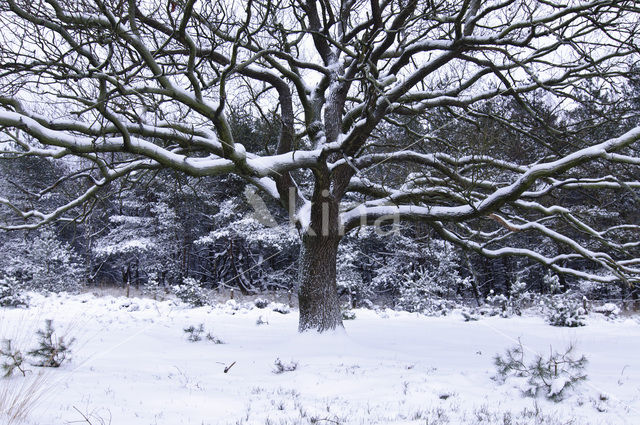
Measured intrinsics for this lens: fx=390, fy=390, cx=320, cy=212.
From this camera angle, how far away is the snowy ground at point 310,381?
3363mm

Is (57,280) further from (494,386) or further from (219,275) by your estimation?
(494,386)

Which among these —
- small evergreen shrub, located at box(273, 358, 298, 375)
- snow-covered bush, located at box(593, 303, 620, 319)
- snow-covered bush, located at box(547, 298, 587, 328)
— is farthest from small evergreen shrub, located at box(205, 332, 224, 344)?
snow-covered bush, located at box(593, 303, 620, 319)

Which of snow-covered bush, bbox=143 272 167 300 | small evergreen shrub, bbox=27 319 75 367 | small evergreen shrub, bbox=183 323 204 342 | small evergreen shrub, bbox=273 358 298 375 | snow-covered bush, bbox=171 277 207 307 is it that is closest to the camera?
small evergreen shrub, bbox=27 319 75 367

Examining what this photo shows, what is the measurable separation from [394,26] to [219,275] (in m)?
25.8

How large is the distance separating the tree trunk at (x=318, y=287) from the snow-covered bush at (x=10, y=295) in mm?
9759

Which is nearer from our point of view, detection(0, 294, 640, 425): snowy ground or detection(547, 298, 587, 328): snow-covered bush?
detection(0, 294, 640, 425): snowy ground

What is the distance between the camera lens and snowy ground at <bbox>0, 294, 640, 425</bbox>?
3363 millimetres

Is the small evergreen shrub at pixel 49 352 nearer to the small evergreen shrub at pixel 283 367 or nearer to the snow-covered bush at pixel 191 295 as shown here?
the small evergreen shrub at pixel 283 367

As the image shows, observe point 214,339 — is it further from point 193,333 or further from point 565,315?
point 565,315

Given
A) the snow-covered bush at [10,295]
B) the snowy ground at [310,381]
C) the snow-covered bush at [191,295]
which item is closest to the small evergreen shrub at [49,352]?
the snowy ground at [310,381]

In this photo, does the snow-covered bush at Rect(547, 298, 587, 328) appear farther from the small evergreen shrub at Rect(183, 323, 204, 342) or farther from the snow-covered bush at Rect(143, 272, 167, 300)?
the snow-covered bush at Rect(143, 272, 167, 300)

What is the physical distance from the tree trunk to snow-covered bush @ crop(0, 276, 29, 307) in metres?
9.76

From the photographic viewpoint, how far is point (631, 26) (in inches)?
230

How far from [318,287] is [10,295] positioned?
1061 cm
